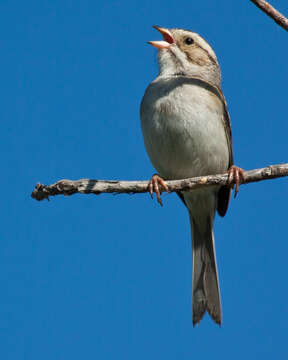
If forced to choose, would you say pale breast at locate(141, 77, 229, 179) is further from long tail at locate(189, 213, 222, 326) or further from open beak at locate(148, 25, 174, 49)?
long tail at locate(189, 213, 222, 326)

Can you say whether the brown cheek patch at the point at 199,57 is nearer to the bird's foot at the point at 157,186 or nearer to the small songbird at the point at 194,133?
the small songbird at the point at 194,133

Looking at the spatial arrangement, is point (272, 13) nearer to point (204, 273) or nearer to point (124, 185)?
point (124, 185)

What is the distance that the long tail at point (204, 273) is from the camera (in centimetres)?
506

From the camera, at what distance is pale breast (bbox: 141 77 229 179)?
4.89 meters

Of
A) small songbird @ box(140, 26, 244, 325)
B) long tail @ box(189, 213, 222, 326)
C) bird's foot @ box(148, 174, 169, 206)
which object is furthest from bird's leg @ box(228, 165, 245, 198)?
long tail @ box(189, 213, 222, 326)

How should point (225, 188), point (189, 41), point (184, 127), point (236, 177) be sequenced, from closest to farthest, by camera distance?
point (236, 177) < point (184, 127) < point (189, 41) < point (225, 188)

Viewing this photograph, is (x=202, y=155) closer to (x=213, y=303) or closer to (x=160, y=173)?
(x=160, y=173)

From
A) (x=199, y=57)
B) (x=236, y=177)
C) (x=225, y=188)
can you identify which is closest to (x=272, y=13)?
(x=236, y=177)

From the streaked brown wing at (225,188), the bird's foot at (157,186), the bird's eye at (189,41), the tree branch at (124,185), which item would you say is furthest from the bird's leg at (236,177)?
the bird's eye at (189,41)

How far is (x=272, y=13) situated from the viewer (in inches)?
152

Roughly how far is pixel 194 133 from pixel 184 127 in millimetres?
108

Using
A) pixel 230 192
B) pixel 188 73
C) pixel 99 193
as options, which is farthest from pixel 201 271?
pixel 188 73

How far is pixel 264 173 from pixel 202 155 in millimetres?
1124

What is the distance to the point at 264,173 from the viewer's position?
13.1 feet
